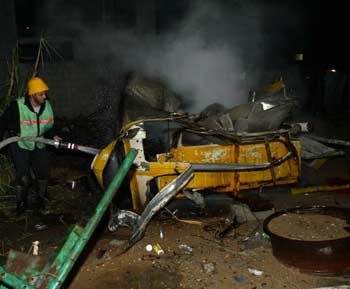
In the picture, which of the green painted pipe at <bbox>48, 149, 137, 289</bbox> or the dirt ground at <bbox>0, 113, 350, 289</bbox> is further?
the dirt ground at <bbox>0, 113, 350, 289</bbox>

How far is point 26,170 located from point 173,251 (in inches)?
103

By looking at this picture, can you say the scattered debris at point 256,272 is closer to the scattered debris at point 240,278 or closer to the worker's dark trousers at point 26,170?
Result: the scattered debris at point 240,278

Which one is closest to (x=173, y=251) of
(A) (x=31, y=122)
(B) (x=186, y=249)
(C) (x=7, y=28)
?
(B) (x=186, y=249)

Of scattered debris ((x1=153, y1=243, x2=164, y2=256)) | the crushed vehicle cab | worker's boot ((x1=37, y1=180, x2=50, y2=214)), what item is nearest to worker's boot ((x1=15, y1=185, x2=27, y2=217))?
worker's boot ((x1=37, y1=180, x2=50, y2=214))

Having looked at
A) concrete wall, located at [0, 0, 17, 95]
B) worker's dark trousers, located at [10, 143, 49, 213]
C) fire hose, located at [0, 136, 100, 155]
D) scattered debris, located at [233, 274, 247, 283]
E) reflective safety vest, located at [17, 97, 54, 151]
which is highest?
concrete wall, located at [0, 0, 17, 95]

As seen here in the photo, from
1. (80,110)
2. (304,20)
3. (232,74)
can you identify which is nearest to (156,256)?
(232,74)

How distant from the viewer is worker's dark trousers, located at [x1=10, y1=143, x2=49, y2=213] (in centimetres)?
596

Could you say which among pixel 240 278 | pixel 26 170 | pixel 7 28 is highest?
pixel 7 28

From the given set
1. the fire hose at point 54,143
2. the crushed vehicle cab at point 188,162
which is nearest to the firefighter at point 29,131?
the fire hose at point 54,143

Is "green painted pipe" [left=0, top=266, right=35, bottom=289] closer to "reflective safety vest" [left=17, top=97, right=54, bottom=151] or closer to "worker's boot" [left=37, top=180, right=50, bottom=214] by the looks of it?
"reflective safety vest" [left=17, top=97, right=54, bottom=151]

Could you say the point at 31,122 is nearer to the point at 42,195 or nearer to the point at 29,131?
the point at 29,131

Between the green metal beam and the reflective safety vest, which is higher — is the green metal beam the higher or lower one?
the lower one

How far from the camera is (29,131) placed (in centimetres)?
584

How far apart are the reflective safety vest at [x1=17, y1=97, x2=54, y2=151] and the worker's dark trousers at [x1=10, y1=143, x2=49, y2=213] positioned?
13 cm
